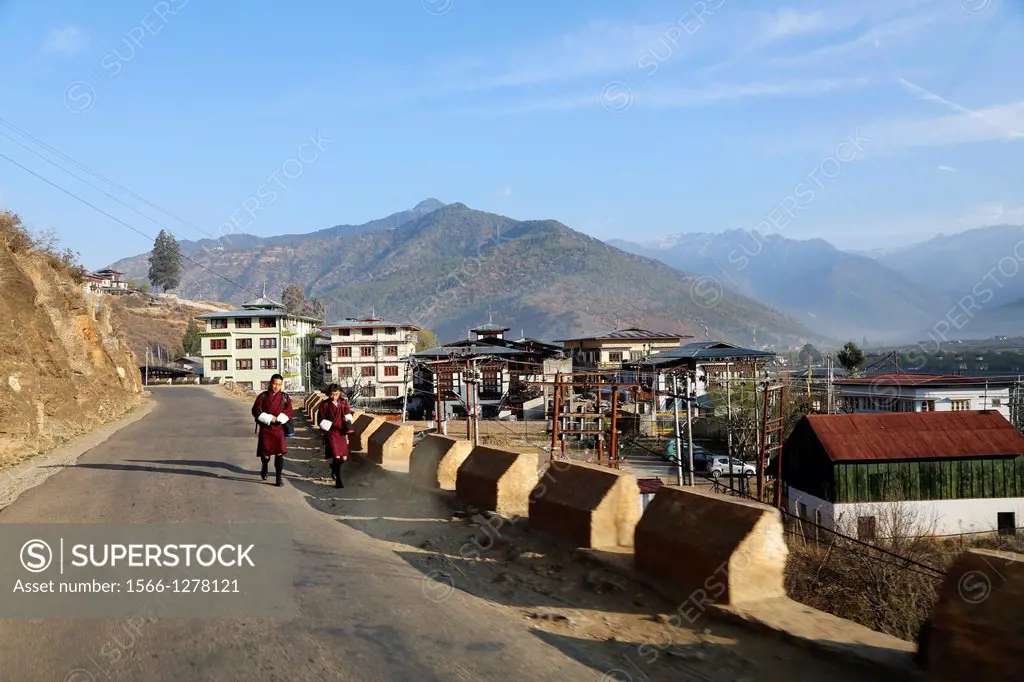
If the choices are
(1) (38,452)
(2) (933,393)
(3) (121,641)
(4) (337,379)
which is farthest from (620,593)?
(4) (337,379)

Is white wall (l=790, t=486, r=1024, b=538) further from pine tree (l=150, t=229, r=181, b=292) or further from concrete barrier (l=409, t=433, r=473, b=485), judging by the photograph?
pine tree (l=150, t=229, r=181, b=292)

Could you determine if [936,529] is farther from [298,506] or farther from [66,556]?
[66,556]

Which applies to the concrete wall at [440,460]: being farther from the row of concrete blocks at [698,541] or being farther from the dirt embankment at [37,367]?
the dirt embankment at [37,367]

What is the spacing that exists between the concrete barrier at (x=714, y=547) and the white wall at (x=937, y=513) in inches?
1083

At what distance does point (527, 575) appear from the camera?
24.2ft

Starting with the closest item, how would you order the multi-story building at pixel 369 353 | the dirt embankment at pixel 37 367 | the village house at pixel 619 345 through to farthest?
the dirt embankment at pixel 37 367
the village house at pixel 619 345
the multi-story building at pixel 369 353

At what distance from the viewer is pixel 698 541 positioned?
6250 millimetres

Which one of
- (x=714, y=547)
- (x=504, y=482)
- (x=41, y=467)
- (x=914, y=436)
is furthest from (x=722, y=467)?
(x=714, y=547)

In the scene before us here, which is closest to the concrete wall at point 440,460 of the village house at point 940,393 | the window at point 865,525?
the window at point 865,525

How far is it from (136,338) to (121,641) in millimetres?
151411

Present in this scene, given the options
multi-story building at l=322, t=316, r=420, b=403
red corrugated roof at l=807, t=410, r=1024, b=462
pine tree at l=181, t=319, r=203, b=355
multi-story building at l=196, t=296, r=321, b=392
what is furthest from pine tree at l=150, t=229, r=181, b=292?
red corrugated roof at l=807, t=410, r=1024, b=462

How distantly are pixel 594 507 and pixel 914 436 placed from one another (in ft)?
98.2

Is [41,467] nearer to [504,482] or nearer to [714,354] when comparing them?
[504,482]

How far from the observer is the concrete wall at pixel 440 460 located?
11906 millimetres
